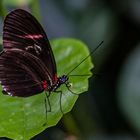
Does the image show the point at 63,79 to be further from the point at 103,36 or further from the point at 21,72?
the point at 103,36

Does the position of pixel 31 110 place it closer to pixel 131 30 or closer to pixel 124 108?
pixel 124 108

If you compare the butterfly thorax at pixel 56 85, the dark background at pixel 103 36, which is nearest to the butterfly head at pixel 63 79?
the butterfly thorax at pixel 56 85

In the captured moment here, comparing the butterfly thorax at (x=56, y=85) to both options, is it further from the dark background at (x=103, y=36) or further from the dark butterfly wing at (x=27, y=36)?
the dark background at (x=103, y=36)

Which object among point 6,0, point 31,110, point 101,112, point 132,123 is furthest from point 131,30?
point 31,110

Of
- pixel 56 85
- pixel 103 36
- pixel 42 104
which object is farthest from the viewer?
pixel 103 36

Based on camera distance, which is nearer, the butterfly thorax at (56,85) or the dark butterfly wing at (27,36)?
the dark butterfly wing at (27,36)

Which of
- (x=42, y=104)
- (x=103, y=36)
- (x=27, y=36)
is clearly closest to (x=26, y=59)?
(x=27, y=36)
